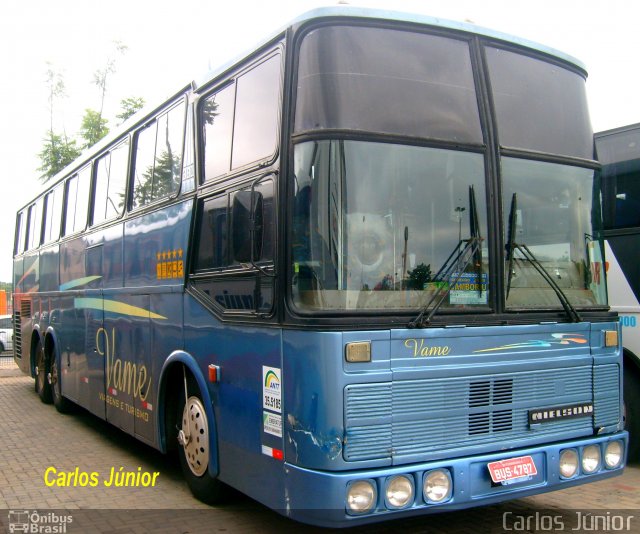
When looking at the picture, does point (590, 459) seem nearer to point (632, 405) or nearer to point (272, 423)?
point (272, 423)

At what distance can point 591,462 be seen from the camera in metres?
4.95

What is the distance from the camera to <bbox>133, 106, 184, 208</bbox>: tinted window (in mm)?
6367

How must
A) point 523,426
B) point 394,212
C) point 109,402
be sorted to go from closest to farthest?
point 394,212 < point 523,426 < point 109,402

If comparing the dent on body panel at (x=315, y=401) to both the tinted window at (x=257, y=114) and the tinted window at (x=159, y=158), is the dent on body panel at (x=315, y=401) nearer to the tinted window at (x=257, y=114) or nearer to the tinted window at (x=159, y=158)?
the tinted window at (x=257, y=114)

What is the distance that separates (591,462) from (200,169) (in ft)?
12.3

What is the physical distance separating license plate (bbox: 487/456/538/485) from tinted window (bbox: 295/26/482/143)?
6.99ft

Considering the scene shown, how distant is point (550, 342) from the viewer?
4848 mm

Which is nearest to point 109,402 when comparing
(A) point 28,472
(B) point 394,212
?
(A) point 28,472

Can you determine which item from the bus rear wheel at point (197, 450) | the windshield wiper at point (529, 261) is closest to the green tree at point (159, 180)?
the bus rear wheel at point (197, 450)

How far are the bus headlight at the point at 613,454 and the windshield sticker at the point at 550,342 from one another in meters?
0.79

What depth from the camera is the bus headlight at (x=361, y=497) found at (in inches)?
158

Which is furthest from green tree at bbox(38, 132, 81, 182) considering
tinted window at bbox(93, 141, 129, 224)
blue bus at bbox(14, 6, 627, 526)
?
blue bus at bbox(14, 6, 627, 526)

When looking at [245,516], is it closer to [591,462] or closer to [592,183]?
[591,462]

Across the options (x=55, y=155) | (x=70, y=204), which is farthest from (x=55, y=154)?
(x=70, y=204)
